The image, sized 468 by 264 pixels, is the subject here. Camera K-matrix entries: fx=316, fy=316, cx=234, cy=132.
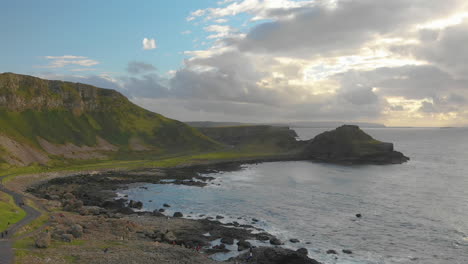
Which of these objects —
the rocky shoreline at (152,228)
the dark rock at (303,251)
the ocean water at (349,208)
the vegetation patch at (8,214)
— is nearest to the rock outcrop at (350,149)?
the ocean water at (349,208)

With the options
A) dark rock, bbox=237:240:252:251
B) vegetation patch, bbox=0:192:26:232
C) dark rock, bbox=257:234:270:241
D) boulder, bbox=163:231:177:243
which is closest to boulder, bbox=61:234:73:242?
vegetation patch, bbox=0:192:26:232

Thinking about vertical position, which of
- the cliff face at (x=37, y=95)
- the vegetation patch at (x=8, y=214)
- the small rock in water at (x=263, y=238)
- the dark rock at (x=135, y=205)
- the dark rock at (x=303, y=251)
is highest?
the cliff face at (x=37, y=95)

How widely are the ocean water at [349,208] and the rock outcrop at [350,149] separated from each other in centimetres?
4014

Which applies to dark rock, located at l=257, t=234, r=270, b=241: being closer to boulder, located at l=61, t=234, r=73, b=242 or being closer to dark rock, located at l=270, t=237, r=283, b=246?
dark rock, located at l=270, t=237, r=283, b=246

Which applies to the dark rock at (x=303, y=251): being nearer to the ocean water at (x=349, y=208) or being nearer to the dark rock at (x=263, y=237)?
the ocean water at (x=349, y=208)

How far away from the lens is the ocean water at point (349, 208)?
49153 mm

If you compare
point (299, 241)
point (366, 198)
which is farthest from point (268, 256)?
point (366, 198)

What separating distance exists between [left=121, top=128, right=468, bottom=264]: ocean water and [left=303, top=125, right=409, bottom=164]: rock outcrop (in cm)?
4014

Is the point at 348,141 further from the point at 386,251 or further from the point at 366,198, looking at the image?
the point at 386,251

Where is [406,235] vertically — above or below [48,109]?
below

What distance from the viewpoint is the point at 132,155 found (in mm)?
168500

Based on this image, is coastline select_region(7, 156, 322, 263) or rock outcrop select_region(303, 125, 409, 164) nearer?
coastline select_region(7, 156, 322, 263)

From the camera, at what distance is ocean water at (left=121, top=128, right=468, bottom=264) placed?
161 feet

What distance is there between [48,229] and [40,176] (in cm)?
6777
